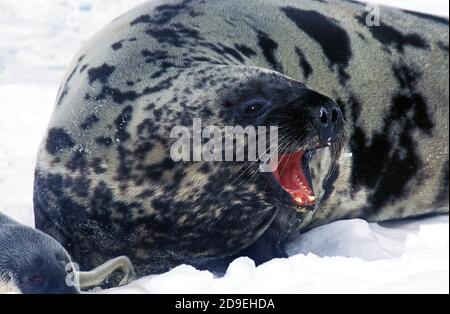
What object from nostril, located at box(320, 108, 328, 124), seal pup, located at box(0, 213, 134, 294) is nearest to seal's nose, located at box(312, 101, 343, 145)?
nostril, located at box(320, 108, 328, 124)

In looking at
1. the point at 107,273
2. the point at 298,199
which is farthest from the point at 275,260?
the point at 107,273

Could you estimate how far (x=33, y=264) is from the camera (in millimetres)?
3527

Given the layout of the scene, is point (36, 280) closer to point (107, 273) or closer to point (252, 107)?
point (107, 273)

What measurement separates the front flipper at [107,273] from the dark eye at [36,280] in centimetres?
25

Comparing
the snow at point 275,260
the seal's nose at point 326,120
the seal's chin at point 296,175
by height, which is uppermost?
the seal's nose at point 326,120

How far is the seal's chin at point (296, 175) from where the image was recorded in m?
3.88

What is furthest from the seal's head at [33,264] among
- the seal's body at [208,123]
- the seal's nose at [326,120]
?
the seal's nose at [326,120]

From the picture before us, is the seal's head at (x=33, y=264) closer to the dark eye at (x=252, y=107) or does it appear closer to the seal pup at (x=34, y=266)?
the seal pup at (x=34, y=266)

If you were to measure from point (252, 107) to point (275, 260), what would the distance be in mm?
620

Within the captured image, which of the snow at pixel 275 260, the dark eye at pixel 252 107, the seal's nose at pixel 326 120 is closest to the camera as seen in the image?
the snow at pixel 275 260

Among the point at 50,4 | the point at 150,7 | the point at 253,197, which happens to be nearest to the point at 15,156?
the point at 150,7

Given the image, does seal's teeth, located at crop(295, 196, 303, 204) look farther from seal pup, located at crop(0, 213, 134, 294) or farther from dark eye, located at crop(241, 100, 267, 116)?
seal pup, located at crop(0, 213, 134, 294)
